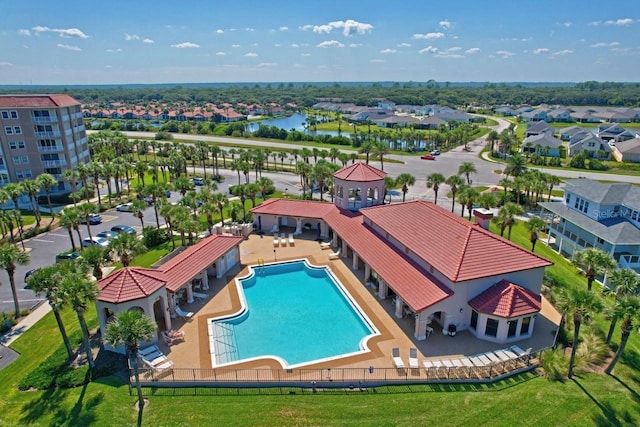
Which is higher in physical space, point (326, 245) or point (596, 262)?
point (596, 262)

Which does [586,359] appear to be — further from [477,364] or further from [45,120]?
[45,120]

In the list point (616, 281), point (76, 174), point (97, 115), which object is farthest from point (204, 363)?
point (97, 115)

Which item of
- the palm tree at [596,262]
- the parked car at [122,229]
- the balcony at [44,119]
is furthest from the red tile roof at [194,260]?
the balcony at [44,119]

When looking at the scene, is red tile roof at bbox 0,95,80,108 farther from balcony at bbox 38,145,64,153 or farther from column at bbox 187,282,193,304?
column at bbox 187,282,193,304

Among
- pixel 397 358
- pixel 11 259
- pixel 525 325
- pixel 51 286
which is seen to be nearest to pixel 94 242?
pixel 11 259

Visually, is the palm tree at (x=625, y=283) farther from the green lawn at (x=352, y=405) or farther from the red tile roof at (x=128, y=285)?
the red tile roof at (x=128, y=285)

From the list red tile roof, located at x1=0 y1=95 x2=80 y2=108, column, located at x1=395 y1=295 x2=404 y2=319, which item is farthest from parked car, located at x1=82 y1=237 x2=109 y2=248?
column, located at x1=395 y1=295 x2=404 y2=319

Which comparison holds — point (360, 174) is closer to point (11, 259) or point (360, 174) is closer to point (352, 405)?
point (352, 405)
